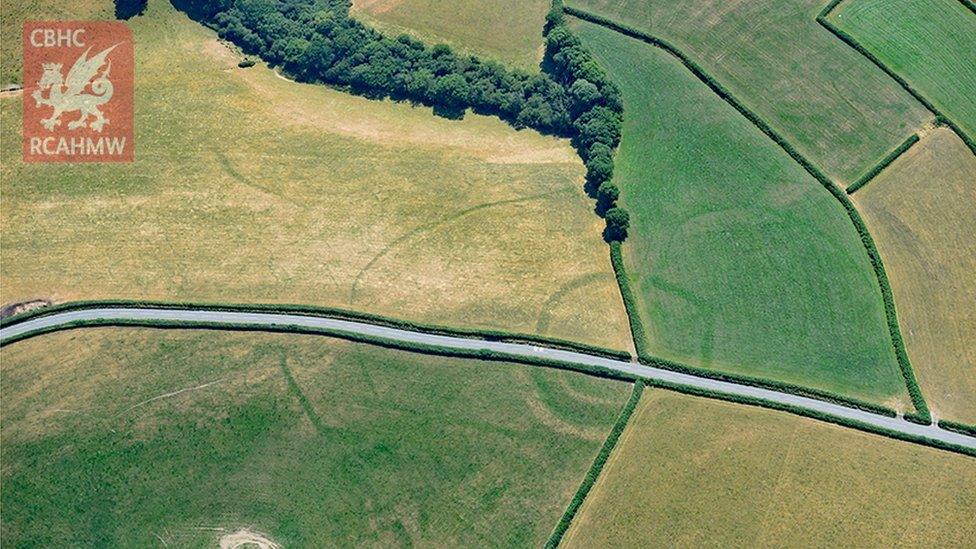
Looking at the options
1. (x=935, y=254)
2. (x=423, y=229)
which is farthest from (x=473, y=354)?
(x=935, y=254)

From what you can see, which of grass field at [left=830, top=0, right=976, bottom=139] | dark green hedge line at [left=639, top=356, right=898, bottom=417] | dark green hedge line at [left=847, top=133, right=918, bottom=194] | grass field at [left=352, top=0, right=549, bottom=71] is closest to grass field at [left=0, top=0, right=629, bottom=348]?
dark green hedge line at [left=639, top=356, right=898, bottom=417]

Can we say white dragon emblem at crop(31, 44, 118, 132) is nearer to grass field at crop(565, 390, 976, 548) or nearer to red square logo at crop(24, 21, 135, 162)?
red square logo at crop(24, 21, 135, 162)

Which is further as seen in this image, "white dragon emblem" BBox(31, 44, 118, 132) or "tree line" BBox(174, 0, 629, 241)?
"white dragon emblem" BBox(31, 44, 118, 132)

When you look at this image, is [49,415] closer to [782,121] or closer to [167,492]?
[167,492]

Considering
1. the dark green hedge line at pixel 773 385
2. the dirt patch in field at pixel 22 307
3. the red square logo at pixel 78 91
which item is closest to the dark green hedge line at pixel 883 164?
the dark green hedge line at pixel 773 385

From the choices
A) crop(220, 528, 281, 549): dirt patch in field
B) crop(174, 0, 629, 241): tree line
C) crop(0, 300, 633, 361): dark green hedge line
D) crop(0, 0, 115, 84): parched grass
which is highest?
crop(174, 0, 629, 241): tree line

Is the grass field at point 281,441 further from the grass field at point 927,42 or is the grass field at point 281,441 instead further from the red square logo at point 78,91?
the grass field at point 927,42

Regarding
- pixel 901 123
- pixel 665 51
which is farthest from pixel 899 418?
pixel 665 51
